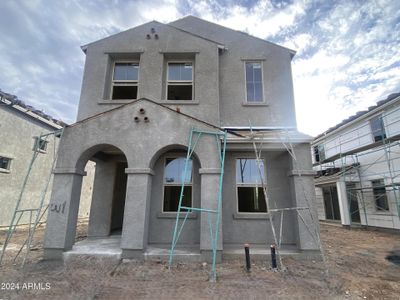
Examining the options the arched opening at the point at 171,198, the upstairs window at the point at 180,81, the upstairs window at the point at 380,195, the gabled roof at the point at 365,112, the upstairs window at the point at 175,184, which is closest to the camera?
the arched opening at the point at 171,198

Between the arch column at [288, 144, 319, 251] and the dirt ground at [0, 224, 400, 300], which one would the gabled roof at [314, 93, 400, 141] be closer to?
the arch column at [288, 144, 319, 251]

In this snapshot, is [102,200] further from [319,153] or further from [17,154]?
[319,153]

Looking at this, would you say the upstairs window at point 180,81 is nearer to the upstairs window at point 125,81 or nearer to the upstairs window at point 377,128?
the upstairs window at point 125,81

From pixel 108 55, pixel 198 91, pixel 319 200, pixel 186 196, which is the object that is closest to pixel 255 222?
pixel 186 196

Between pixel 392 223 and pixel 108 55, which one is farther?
pixel 392 223

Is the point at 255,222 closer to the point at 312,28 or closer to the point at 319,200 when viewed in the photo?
the point at 312,28

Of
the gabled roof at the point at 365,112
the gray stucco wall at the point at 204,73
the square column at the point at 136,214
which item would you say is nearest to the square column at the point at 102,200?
the gray stucco wall at the point at 204,73

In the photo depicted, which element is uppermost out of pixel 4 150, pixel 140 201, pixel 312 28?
pixel 312 28

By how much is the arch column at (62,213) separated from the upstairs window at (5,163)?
8.86 meters

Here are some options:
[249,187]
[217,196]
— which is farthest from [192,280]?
[249,187]

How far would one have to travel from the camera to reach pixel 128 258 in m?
5.80

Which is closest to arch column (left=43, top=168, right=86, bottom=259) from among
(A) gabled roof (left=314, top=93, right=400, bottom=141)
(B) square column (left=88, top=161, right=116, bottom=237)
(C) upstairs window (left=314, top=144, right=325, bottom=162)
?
(B) square column (left=88, top=161, right=116, bottom=237)

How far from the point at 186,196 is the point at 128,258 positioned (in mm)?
2651

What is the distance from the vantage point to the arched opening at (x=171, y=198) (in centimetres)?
701
